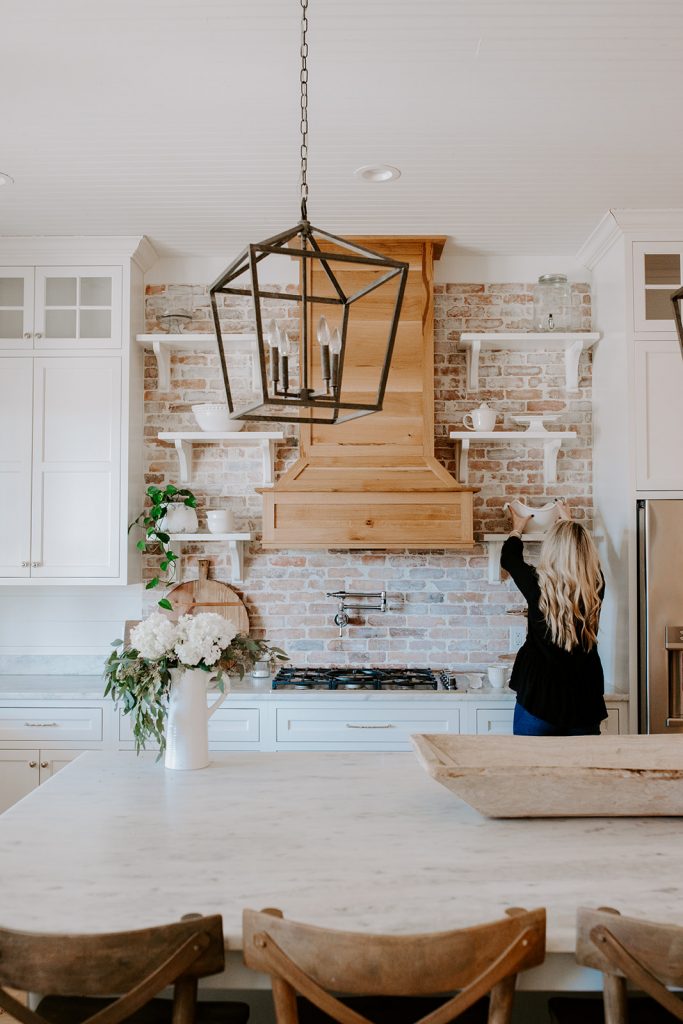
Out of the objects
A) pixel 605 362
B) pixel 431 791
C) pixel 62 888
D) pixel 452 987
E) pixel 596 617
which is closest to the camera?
pixel 452 987

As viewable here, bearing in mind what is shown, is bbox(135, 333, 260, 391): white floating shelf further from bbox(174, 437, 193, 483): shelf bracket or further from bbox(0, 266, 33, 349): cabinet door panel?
bbox(0, 266, 33, 349): cabinet door panel

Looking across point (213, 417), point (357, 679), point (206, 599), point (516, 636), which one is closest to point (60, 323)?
point (213, 417)

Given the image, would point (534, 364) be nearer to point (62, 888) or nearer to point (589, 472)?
point (589, 472)

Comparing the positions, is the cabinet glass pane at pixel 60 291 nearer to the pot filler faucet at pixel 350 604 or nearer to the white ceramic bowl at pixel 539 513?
the pot filler faucet at pixel 350 604

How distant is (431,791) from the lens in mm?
2195

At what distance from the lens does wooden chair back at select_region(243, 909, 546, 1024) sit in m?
1.25

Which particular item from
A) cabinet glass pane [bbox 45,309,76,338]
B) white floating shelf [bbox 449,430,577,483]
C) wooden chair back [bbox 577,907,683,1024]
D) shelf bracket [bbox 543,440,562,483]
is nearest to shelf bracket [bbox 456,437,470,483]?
white floating shelf [bbox 449,430,577,483]

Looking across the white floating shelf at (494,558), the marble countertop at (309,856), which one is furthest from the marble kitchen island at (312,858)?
the white floating shelf at (494,558)

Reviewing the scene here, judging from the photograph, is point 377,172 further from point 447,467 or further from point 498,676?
point 498,676

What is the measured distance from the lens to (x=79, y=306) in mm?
4117

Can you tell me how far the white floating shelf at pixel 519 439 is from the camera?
4055 millimetres

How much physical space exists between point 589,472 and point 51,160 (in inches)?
115

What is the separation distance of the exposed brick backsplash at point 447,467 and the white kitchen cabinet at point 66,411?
32 centimetres

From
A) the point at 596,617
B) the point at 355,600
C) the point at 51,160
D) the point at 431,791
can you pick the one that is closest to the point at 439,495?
the point at 355,600
